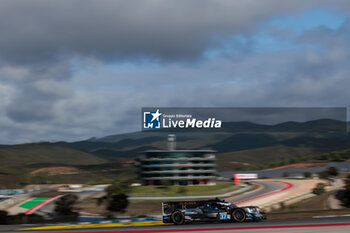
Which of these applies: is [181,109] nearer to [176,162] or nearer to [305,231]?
[176,162]

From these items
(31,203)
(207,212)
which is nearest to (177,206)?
(207,212)

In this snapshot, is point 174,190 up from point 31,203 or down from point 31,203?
up

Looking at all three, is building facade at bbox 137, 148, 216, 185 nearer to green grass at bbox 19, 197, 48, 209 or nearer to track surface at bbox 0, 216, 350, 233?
green grass at bbox 19, 197, 48, 209

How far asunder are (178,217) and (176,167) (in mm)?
95996

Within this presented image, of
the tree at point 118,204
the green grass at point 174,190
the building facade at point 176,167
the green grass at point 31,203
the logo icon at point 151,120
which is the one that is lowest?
the green grass at point 31,203

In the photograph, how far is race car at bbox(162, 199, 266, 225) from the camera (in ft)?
84.7

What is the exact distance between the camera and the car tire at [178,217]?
26.1 meters

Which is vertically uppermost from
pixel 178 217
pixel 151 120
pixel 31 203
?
pixel 151 120

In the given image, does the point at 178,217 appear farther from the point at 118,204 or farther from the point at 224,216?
the point at 118,204

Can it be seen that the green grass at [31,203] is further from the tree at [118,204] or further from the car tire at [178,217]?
the car tire at [178,217]

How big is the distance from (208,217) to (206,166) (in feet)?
330

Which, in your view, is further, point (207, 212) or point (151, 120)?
point (151, 120)

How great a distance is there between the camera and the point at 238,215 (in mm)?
25828

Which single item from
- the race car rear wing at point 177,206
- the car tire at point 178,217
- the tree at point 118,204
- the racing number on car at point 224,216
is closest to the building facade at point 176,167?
the tree at point 118,204
